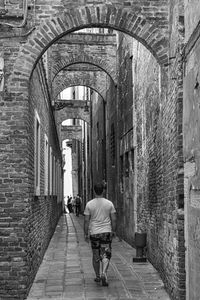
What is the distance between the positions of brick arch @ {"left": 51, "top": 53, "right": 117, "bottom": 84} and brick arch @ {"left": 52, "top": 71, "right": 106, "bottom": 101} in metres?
3.85

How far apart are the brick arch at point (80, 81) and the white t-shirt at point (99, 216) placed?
619 inches

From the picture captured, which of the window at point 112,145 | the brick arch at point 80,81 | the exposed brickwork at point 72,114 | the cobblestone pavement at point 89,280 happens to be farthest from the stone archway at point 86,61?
the exposed brickwork at point 72,114

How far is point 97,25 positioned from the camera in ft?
29.2

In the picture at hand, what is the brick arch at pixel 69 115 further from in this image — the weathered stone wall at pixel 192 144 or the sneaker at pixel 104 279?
the weathered stone wall at pixel 192 144

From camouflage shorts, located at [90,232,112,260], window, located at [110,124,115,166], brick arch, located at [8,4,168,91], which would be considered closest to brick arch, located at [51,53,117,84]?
window, located at [110,124,115,166]

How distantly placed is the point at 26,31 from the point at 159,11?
6.91 feet

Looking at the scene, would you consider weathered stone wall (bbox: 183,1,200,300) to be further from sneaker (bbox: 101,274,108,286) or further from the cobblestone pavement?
sneaker (bbox: 101,274,108,286)

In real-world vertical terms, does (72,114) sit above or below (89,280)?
above

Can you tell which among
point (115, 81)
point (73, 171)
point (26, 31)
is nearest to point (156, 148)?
point (26, 31)

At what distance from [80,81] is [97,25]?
52.3ft

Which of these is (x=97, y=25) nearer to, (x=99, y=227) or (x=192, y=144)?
(x=99, y=227)

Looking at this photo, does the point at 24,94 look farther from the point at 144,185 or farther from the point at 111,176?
the point at 111,176

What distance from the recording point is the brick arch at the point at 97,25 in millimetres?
8625

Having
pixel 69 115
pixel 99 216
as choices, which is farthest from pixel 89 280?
pixel 69 115
